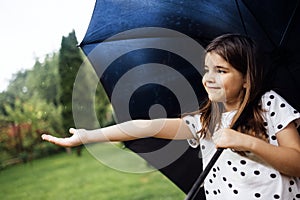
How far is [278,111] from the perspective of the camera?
1.42 meters

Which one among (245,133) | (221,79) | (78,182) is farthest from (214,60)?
(78,182)

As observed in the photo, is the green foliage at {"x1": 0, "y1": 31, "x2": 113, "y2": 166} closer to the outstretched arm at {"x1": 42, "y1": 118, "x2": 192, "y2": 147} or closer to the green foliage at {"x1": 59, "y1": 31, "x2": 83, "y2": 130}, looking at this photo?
the green foliage at {"x1": 59, "y1": 31, "x2": 83, "y2": 130}

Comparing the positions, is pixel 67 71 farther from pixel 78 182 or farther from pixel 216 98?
pixel 216 98

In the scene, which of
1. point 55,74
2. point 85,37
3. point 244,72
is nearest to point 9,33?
point 55,74

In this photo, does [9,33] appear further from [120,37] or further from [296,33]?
[296,33]

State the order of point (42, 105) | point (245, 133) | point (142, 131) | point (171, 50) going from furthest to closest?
point (42, 105) < point (171, 50) < point (142, 131) < point (245, 133)

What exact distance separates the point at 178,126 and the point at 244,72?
0.99ft

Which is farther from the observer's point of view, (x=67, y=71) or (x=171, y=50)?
(x=67, y=71)

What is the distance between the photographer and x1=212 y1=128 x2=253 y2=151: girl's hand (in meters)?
1.33

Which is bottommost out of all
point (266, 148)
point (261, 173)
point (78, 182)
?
point (78, 182)

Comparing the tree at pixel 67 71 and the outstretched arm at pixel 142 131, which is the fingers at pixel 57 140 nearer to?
the outstretched arm at pixel 142 131

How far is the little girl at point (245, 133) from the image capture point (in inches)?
53.2

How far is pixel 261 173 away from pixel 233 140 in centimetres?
19

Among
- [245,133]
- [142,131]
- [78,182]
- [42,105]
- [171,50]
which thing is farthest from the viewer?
[42,105]
